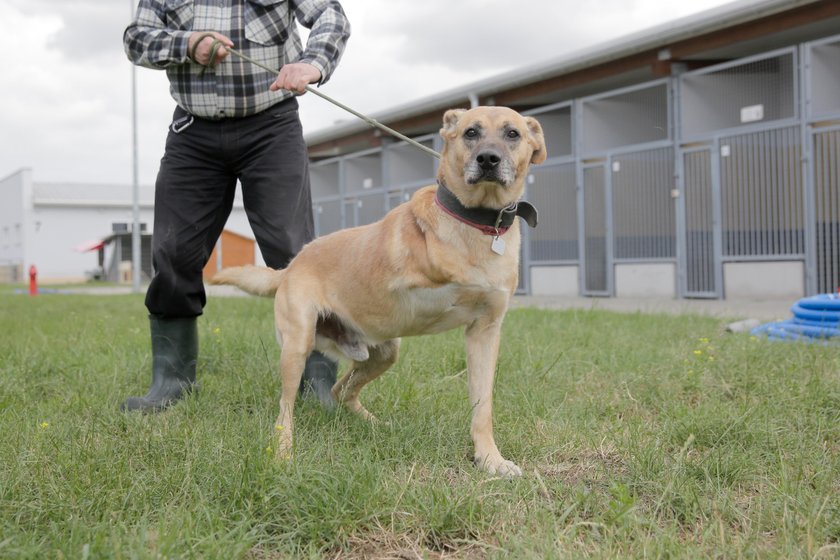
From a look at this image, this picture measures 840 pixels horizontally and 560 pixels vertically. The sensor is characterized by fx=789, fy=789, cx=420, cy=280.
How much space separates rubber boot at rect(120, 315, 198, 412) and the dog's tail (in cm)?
53

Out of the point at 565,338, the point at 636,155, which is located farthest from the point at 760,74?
the point at 565,338

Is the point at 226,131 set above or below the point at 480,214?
above

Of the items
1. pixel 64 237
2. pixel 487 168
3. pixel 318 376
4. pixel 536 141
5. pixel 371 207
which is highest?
pixel 64 237

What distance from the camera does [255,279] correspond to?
3537 mm

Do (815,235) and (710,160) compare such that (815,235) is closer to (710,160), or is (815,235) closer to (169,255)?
(710,160)

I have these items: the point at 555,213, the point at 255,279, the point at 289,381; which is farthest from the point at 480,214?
the point at 555,213

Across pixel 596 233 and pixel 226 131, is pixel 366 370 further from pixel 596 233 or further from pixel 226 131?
pixel 596 233

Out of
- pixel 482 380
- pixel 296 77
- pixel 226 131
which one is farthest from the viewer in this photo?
pixel 226 131

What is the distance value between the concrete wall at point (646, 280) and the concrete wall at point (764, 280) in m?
0.91

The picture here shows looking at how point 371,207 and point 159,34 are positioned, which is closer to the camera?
point 159,34

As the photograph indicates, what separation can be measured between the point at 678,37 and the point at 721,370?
792cm

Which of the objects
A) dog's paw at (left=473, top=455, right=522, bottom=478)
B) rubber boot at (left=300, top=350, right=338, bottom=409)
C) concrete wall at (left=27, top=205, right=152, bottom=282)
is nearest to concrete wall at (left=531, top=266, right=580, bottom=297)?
rubber boot at (left=300, top=350, right=338, bottom=409)

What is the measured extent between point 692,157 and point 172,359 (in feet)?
29.6

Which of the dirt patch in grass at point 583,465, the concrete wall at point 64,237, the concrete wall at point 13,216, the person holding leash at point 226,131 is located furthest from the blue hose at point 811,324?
the concrete wall at point 13,216
